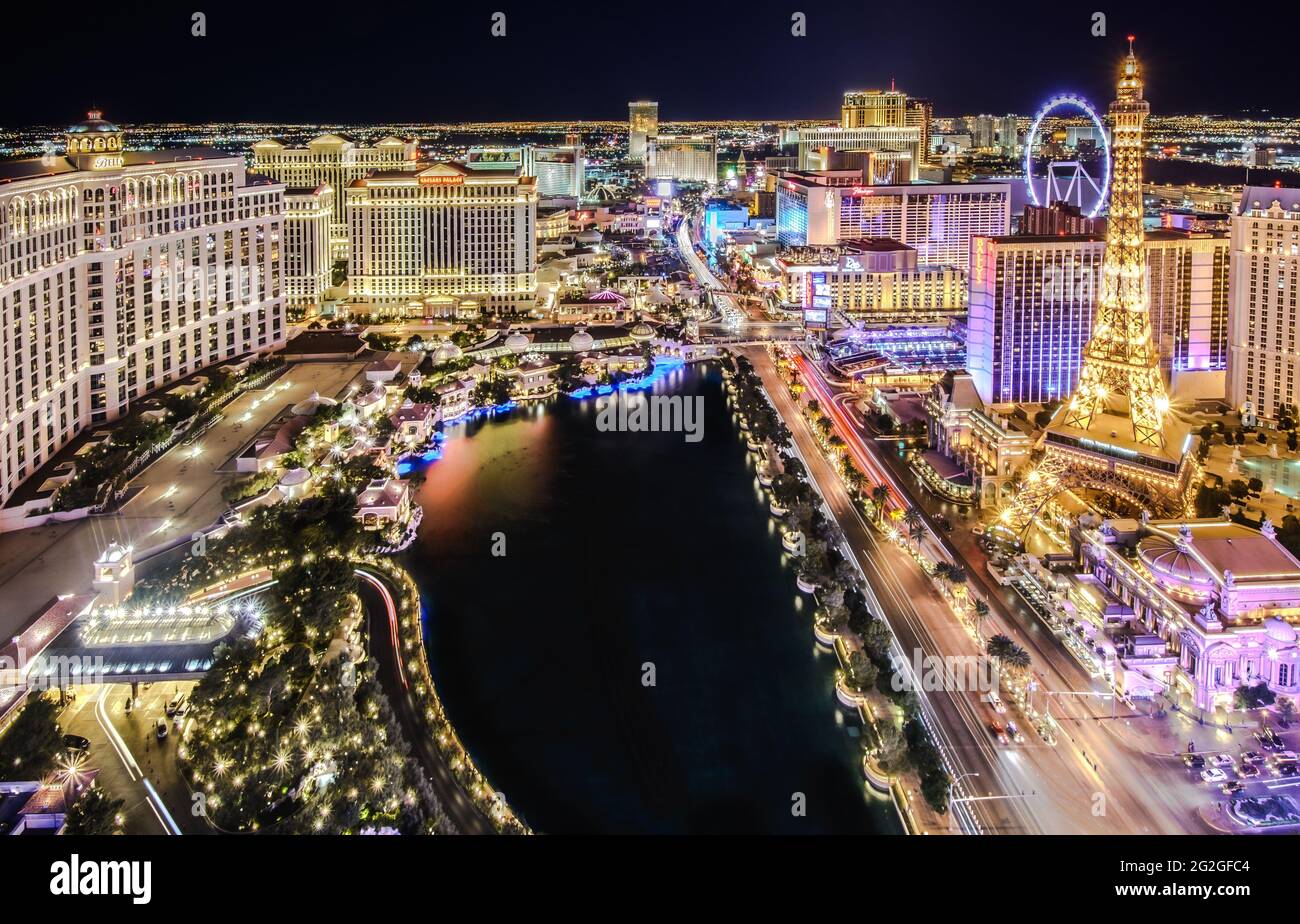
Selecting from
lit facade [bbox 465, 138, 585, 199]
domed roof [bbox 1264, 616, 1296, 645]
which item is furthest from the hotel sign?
domed roof [bbox 1264, 616, 1296, 645]

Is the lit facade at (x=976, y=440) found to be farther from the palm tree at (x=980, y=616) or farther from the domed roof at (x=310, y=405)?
the domed roof at (x=310, y=405)

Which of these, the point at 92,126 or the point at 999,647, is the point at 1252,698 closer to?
the point at 999,647

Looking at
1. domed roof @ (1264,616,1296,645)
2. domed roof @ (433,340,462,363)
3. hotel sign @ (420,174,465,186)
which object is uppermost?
hotel sign @ (420,174,465,186)

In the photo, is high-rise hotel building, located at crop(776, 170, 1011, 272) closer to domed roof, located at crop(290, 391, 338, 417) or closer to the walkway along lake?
the walkway along lake

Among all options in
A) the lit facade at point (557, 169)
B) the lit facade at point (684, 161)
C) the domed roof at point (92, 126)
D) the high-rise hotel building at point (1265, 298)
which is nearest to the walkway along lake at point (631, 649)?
the domed roof at point (92, 126)
